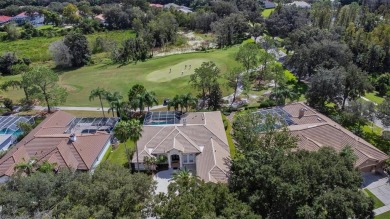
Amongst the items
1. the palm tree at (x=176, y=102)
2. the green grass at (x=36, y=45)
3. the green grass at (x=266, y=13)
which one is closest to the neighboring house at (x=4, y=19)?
the green grass at (x=36, y=45)

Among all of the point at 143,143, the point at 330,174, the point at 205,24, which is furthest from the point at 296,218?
the point at 205,24

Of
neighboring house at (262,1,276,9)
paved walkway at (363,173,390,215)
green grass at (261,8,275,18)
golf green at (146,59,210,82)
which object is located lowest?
paved walkway at (363,173,390,215)

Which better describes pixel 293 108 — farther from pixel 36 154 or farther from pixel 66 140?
pixel 36 154

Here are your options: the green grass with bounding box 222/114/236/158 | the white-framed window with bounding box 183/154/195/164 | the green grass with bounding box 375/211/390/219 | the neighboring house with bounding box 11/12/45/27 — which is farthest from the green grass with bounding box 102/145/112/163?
the neighboring house with bounding box 11/12/45/27

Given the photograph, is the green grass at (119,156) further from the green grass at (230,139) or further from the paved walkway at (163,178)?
the green grass at (230,139)

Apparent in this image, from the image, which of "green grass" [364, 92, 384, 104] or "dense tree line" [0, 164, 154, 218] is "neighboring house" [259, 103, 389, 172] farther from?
"dense tree line" [0, 164, 154, 218]

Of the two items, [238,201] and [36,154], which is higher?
[238,201]
